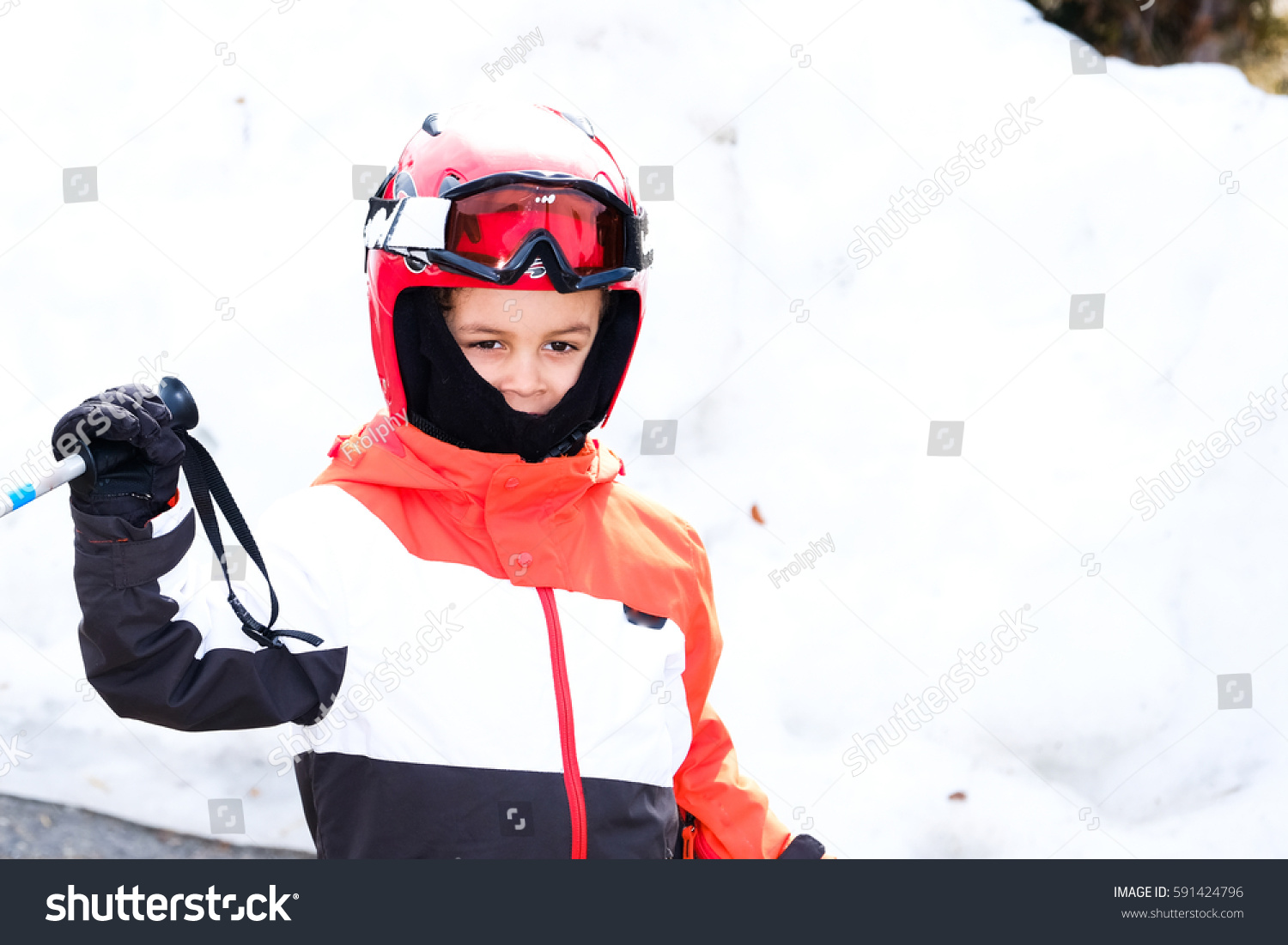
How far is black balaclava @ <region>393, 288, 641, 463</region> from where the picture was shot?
203cm

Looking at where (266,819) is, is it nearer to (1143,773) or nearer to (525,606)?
(525,606)

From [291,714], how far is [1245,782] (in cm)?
372

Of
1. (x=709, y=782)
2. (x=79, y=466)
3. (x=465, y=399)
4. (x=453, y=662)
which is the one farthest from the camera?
(x=709, y=782)

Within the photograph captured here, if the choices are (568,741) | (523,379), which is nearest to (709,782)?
(568,741)

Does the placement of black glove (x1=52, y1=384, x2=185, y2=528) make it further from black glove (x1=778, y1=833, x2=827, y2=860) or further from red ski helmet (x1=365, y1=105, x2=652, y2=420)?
black glove (x1=778, y1=833, x2=827, y2=860)

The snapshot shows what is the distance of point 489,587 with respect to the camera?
195 cm

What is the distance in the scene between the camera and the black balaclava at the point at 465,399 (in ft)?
6.65

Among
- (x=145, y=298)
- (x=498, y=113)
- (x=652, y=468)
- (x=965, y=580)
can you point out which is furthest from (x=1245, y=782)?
(x=145, y=298)

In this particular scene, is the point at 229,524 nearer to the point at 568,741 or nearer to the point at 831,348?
the point at 568,741

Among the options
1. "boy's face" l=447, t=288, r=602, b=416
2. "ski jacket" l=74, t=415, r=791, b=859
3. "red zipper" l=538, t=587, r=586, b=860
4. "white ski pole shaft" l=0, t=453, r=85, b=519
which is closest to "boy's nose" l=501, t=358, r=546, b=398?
"boy's face" l=447, t=288, r=602, b=416

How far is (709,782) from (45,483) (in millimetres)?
1313

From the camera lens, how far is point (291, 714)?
1.82m

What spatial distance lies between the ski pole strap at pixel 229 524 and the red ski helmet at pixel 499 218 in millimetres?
415

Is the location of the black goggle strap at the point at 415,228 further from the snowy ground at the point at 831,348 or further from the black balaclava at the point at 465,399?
the snowy ground at the point at 831,348
